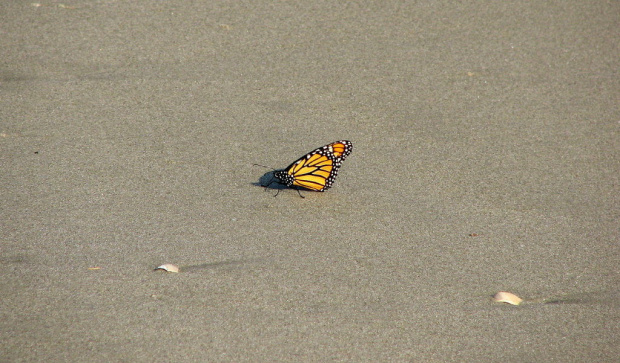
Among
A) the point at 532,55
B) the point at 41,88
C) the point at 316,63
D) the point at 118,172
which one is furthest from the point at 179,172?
the point at 532,55

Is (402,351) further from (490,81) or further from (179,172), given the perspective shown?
(490,81)

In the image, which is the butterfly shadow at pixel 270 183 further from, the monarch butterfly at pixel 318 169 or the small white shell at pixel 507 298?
the small white shell at pixel 507 298

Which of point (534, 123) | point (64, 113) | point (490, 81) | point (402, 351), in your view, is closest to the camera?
point (402, 351)

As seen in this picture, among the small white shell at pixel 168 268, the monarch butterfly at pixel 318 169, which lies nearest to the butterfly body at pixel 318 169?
the monarch butterfly at pixel 318 169

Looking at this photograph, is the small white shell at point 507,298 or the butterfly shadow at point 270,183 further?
A: the butterfly shadow at point 270,183

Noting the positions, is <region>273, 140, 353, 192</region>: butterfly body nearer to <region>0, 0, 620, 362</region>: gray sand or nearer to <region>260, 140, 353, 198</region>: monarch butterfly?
<region>260, 140, 353, 198</region>: monarch butterfly
